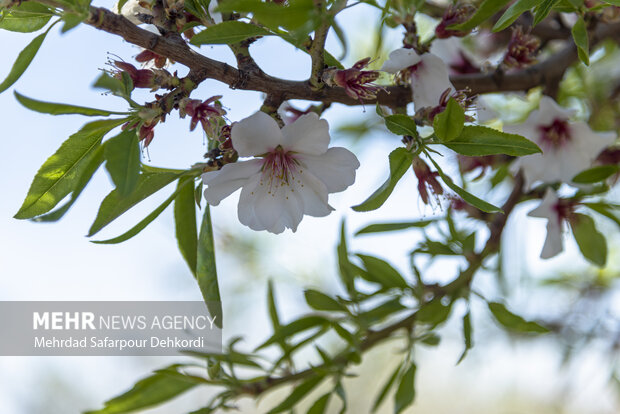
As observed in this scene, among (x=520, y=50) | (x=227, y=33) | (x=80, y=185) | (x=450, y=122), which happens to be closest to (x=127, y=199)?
(x=80, y=185)

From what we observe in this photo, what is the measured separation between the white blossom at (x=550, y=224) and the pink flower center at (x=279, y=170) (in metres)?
0.33

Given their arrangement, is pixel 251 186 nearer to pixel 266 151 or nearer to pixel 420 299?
pixel 266 151

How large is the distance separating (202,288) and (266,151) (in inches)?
5.3

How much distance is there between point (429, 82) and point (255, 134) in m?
0.22

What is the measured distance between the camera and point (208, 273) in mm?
556

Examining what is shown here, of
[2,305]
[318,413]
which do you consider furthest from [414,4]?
[2,305]

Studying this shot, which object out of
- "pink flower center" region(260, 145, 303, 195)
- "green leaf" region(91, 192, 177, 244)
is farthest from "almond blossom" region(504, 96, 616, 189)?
"green leaf" region(91, 192, 177, 244)

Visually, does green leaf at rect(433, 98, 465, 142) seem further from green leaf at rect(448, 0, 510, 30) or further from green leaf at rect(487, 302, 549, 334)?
green leaf at rect(487, 302, 549, 334)

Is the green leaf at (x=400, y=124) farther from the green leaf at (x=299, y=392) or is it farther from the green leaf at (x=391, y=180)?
the green leaf at (x=299, y=392)

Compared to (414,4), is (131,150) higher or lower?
lower

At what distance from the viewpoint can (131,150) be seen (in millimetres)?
425

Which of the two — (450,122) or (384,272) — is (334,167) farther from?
(384,272)

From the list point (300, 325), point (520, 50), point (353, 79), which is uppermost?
point (520, 50)

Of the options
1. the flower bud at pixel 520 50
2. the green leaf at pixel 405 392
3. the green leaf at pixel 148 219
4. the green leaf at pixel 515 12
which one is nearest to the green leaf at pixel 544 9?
the green leaf at pixel 515 12
